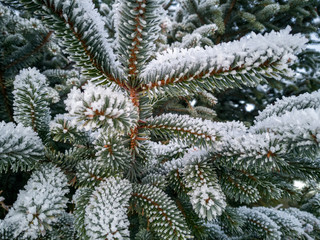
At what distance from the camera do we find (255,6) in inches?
115

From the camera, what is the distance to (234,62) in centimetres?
56

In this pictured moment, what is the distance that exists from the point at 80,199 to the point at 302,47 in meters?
0.79

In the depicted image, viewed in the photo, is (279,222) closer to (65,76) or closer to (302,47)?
(302,47)

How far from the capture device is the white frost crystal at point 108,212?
1.96 feet

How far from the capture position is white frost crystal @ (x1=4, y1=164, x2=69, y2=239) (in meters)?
0.64

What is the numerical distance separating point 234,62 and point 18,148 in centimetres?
75

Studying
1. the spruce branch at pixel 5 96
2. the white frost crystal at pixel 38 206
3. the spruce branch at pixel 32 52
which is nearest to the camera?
the white frost crystal at pixel 38 206

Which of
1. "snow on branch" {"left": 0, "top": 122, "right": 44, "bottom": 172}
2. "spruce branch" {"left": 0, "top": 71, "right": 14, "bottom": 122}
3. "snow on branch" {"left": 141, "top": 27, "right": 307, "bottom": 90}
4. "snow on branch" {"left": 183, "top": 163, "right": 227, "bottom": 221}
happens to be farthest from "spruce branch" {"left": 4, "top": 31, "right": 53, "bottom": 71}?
"snow on branch" {"left": 183, "top": 163, "right": 227, "bottom": 221}

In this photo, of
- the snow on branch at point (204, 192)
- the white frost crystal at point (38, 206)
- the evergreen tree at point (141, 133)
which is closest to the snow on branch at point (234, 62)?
the evergreen tree at point (141, 133)

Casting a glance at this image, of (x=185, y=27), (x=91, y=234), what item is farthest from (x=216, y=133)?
(x=185, y=27)

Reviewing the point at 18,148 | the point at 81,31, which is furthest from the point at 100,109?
the point at 18,148

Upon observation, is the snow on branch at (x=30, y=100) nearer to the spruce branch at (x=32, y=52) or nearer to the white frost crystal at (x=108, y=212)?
the white frost crystal at (x=108, y=212)

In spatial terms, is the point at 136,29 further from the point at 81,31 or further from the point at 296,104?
the point at 296,104

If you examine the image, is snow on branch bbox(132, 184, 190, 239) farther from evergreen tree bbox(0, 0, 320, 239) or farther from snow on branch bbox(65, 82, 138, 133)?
snow on branch bbox(65, 82, 138, 133)
